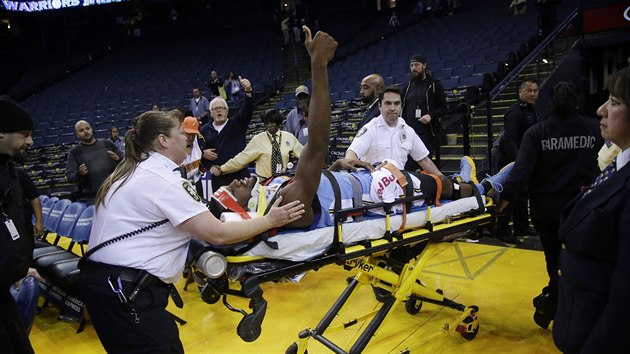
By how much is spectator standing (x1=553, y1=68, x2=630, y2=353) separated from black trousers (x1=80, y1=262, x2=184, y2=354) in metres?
1.55

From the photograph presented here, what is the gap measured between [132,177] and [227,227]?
1.47 ft

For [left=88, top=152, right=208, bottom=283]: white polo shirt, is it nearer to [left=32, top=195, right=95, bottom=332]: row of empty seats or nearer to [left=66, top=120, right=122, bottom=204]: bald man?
[left=32, top=195, right=95, bottom=332]: row of empty seats

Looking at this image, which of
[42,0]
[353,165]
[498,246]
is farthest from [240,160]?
[42,0]

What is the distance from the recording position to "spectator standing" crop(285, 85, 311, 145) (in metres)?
5.23

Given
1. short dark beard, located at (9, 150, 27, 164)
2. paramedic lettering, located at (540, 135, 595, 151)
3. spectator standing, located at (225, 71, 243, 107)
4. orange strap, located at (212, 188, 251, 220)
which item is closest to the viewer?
short dark beard, located at (9, 150, 27, 164)

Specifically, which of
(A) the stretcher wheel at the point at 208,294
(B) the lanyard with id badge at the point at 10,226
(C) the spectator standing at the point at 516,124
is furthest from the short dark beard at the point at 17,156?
(C) the spectator standing at the point at 516,124

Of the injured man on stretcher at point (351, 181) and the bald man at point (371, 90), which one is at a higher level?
the bald man at point (371, 90)

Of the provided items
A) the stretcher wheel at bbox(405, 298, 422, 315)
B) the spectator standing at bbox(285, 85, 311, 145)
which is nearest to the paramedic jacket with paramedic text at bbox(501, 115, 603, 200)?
the stretcher wheel at bbox(405, 298, 422, 315)

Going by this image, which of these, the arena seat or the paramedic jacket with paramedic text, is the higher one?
the paramedic jacket with paramedic text

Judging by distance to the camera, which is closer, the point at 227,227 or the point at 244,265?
the point at 227,227

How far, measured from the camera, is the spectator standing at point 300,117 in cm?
523

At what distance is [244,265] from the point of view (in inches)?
86.5

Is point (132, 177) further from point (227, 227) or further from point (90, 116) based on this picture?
point (90, 116)

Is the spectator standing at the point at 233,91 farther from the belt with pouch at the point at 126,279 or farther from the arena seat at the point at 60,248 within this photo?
the belt with pouch at the point at 126,279
